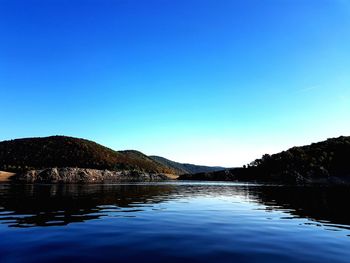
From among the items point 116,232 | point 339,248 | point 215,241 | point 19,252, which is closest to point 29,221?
point 116,232

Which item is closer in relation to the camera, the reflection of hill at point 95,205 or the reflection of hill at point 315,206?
the reflection of hill at point 95,205

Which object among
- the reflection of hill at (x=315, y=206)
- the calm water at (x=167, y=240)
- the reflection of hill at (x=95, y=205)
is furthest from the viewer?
the reflection of hill at (x=315, y=206)

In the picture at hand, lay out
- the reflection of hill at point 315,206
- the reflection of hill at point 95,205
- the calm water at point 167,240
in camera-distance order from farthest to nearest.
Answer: the reflection of hill at point 315,206
the reflection of hill at point 95,205
the calm water at point 167,240

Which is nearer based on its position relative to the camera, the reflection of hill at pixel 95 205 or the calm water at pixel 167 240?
the calm water at pixel 167 240

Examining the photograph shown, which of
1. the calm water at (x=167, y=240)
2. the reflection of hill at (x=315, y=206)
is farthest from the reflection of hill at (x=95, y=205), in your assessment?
the calm water at (x=167, y=240)

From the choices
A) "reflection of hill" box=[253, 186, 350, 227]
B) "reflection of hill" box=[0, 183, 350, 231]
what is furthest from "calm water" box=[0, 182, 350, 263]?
"reflection of hill" box=[253, 186, 350, 227]

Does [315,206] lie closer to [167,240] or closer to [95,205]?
[95,205]

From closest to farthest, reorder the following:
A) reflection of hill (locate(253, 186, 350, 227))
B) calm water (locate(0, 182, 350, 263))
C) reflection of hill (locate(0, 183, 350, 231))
Result: calm water (locate(0, 182, 350, 263)), reflection of hill (locate(0, 183, 350, 231)), reflection of hill (locate(253, 186, 350, 227))

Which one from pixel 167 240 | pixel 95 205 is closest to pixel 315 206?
pixel 95 205

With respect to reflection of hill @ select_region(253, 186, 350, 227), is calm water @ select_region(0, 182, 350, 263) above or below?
above

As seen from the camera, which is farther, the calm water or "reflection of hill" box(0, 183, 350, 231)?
"reflection of hill" box(0, 183, 350, 231)

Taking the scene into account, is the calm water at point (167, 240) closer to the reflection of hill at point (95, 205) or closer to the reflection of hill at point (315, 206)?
the reflection of hill at point (95, 205)

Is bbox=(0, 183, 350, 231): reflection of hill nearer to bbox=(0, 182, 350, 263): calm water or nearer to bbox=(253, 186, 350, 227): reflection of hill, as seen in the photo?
bbox=(253, 186, 350, 227): reflection of hill

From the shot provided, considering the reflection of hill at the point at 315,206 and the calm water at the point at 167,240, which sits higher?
the calm water at the point at 167,240
